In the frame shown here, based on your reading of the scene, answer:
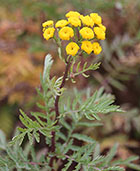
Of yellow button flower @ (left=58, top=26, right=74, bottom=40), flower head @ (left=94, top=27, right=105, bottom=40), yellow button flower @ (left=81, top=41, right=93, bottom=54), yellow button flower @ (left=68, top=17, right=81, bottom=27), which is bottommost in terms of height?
yellow button flower @ (left=81, top=41, right=93, bottom=54)

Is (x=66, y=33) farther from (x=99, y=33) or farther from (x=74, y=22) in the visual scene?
(x=99, y=33)

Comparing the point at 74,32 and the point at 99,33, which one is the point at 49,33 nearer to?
the point at 74,32

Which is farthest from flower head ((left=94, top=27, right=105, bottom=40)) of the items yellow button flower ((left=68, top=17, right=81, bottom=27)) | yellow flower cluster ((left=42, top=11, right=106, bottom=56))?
yellow button flower ((left=68, top=17, right=81, bottom=27))

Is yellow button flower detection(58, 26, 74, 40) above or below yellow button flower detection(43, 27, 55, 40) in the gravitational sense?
below

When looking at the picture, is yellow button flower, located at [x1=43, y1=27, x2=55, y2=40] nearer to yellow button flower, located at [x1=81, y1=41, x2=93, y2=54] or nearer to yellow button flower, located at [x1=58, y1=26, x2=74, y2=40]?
yellow button flower, located at [x1=58, y1=26, x2=74, y2=40]

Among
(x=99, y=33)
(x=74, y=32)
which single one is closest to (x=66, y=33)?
(x=74, y=32)

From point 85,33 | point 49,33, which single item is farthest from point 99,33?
point 49,33

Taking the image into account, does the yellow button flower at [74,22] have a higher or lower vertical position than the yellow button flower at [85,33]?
higher

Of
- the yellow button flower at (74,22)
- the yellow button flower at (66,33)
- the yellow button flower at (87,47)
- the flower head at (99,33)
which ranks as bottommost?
the yellow button flower at (87,47)

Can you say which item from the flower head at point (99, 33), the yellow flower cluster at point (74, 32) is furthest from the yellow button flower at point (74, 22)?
the flower head at point (99, 33)

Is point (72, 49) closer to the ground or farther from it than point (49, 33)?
closer to the ground

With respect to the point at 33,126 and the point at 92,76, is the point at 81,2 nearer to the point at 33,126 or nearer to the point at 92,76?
the point at 92,76

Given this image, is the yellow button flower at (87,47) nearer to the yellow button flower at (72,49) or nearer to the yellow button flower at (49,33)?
the yellow button flower at (72,49)
